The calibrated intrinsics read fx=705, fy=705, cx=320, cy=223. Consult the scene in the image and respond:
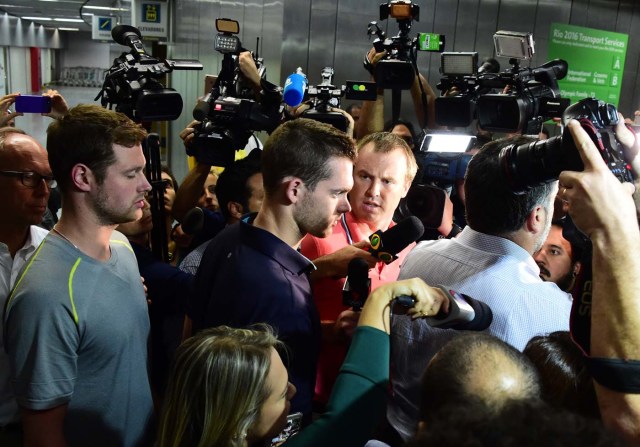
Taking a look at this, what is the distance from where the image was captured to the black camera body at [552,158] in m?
1.53

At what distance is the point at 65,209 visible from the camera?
208 cm

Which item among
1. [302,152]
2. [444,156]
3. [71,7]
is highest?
[71,7]

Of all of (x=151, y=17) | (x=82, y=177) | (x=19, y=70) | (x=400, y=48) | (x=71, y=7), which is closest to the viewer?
(x=82, y=177)

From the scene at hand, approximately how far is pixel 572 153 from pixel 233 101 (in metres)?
2.08

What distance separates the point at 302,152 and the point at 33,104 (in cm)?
194

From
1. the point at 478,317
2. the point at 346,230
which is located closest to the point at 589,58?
the point at 346,230

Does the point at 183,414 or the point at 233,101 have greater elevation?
the point at 233,101

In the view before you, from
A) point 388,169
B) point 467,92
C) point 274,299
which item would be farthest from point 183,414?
point 467,92

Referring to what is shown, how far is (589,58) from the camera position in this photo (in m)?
7.87

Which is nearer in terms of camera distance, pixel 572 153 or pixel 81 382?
pixel 572 153

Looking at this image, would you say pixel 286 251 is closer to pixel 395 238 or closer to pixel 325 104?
pixel 395 238

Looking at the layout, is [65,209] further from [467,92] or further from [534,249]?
[467,92]

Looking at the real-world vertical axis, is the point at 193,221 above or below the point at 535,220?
below

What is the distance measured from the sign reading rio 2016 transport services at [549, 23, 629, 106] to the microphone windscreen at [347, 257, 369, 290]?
613cm
